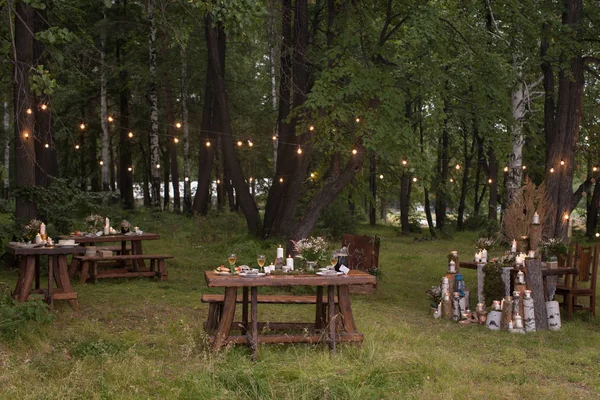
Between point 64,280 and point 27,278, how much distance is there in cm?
53

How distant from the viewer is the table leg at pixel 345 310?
7203 millimetres

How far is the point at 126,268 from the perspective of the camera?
13.0 m

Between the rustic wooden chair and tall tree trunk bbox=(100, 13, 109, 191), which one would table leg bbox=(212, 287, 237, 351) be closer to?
the rustic wooden chair

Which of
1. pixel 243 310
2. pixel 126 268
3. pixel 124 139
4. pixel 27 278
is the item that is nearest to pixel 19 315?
pixel 27 278

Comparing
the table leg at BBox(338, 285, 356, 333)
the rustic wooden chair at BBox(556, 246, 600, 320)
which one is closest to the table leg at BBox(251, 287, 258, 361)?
the table leg at BBox(338, 285, 356, 333)

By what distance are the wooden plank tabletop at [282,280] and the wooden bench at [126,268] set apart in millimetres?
5542

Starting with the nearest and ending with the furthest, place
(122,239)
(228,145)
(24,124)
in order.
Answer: (24,124) → (122,239) → (228,145)

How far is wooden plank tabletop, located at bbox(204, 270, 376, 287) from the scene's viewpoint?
6.72m

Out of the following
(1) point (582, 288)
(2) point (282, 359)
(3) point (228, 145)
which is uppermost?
(3) point (228, 145)

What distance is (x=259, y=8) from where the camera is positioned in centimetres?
744

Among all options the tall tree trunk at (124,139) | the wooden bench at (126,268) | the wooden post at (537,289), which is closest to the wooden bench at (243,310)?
the wooden post at (537,289)

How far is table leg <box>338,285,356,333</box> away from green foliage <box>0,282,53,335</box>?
10.5 ft

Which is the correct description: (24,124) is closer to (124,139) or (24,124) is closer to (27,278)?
(27,278)

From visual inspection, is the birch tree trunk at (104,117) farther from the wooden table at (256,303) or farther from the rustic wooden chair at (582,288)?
the wooden table at (256,303)
